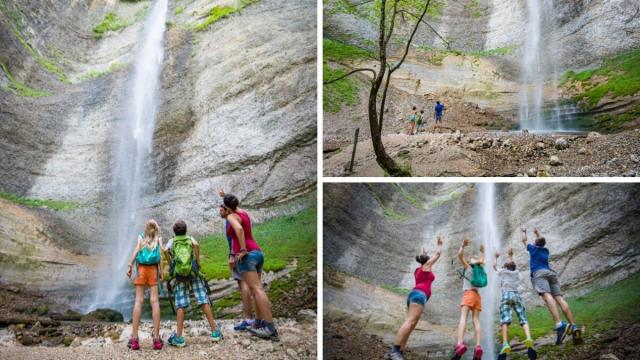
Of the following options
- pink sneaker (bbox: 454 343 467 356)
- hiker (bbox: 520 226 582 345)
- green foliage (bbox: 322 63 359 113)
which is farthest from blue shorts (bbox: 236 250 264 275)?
green foliage (bbox: 322 63 359 113)

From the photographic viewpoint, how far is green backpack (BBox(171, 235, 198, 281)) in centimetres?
750

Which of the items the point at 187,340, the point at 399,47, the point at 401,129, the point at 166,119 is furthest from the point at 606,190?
the point at 166,119

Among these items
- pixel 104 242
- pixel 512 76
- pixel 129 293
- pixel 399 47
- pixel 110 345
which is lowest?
pixel 110 345

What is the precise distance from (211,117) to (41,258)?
4291mm

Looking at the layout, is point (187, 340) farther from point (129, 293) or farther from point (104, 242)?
point (104, 242)

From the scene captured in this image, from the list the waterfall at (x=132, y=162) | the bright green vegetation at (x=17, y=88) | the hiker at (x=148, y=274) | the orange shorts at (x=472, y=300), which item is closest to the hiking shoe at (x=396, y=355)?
the orange shorts at (x=472, y=300)

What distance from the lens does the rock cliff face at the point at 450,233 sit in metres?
8.94

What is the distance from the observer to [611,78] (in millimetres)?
11609

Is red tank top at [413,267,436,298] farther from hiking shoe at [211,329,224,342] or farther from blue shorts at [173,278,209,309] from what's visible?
blue shorts at [173,278,209,309]

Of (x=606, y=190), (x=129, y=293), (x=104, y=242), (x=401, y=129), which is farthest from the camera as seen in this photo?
(x=401, y=129)

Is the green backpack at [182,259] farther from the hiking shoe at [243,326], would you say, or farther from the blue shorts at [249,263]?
the hiking shoe at [243,326]

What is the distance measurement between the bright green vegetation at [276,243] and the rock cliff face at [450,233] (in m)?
0.69

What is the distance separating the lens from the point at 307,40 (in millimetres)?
12508

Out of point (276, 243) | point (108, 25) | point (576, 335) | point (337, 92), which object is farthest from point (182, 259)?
point (108, 25)
